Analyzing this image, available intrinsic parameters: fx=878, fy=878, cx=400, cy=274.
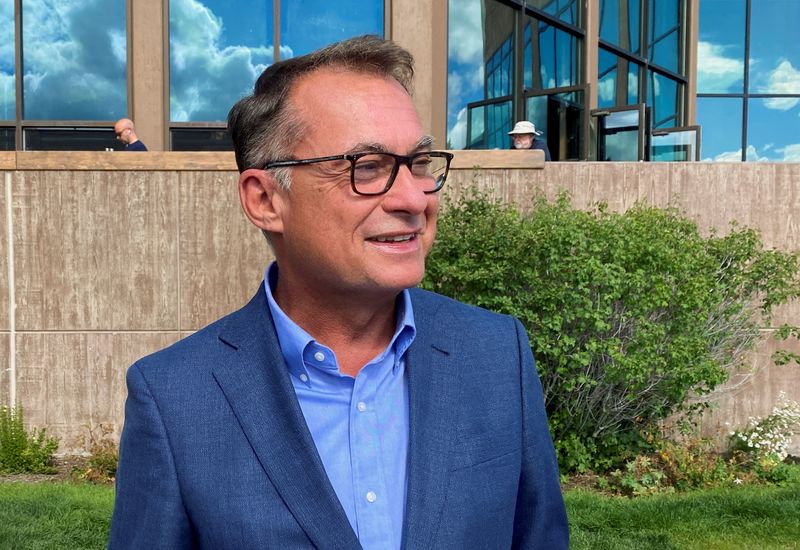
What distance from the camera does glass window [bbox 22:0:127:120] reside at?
1219 centimetres

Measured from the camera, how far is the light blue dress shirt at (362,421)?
5.35 ft

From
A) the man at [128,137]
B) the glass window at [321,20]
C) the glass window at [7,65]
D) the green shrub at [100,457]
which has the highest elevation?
the glass window at [321,20]

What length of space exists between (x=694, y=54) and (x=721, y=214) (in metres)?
15.1

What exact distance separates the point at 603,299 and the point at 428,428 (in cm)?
459

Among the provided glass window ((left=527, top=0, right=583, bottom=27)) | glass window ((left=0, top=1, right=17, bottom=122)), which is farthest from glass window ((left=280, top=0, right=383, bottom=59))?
glass window ((left=0, top=1, right=17, bottom=122))

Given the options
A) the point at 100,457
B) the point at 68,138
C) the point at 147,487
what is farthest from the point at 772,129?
the point at 147,487

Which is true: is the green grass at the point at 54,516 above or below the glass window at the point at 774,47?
below

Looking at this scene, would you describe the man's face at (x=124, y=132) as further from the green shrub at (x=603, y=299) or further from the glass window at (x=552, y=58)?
the glass window at (x=552, y=58)

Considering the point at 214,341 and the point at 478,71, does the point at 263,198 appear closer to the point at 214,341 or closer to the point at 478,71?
the point at 214,341

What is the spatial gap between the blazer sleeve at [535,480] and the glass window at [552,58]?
43.9 ft

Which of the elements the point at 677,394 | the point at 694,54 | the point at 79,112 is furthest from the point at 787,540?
the point at 694,54

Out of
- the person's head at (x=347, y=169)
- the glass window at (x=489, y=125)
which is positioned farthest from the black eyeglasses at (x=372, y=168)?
the glass window at (x=489, y=125)

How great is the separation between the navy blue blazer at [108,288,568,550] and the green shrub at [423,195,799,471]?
4.24m

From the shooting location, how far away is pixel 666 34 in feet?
65.8
